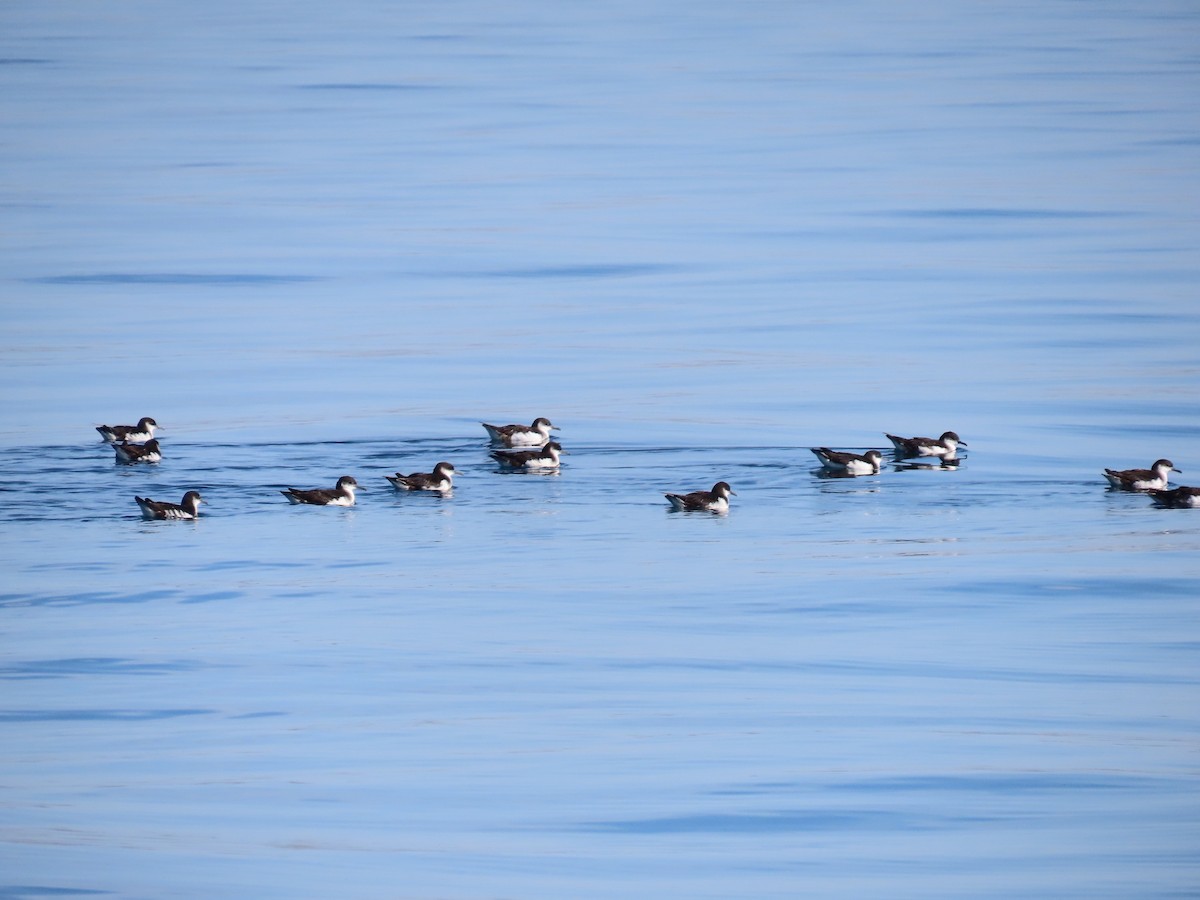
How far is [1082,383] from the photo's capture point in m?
25.1

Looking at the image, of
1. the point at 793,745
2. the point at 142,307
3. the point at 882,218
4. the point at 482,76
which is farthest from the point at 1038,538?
the point at 482,76

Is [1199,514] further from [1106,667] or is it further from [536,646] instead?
[536,646]

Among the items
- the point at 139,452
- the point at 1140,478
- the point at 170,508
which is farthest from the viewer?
the point at 139,452

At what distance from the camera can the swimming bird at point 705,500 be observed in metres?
19.1

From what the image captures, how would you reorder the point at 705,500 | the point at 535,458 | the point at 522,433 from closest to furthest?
the point at 705,500 < the point at 535,458 < the point at 522,433

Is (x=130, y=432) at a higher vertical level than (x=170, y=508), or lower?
higher

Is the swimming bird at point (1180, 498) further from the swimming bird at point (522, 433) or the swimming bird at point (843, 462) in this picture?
the swimming bird at point (522, 433)

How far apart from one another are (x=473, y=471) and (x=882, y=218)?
20.6 m

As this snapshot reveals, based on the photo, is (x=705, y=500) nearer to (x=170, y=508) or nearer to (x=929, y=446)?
(x=929, y=446)

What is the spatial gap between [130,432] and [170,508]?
352cm

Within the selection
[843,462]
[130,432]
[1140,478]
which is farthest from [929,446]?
[130,432]

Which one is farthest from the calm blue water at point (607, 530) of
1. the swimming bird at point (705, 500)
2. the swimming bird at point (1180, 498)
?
the swimming bird at point (1180, 498)

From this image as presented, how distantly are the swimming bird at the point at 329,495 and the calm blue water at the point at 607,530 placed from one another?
292 millimetres

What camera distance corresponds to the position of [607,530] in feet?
60.3
